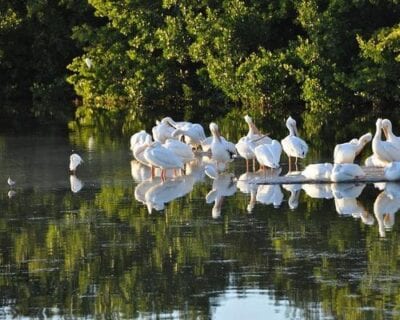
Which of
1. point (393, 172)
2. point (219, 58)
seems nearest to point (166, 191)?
point (393, 172)

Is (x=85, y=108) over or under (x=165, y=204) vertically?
over

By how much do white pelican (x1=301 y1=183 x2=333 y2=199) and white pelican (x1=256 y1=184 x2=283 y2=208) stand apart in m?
0.36

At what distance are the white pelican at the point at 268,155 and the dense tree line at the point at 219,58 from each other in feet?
28.7

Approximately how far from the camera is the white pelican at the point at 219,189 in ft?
51.9

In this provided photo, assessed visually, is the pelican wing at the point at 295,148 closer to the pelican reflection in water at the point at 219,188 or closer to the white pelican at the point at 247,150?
the white pelican at the point at 247,150

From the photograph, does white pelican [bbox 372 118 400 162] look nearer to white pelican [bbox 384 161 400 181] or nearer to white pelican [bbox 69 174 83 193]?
white pelican [bbox 384 161 400 181]

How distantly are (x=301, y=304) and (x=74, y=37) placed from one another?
1156 inches

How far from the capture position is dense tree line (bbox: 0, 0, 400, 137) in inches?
1291

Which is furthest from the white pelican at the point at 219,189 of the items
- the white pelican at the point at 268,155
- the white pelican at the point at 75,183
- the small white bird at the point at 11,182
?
the small white bird at the point at 11,182

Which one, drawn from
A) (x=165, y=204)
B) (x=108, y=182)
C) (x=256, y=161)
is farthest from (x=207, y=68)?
(x=165, y=204)

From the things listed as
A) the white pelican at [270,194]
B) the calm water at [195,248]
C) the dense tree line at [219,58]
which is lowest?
the calm water at [195,248]

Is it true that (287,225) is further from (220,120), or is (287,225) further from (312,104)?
(312,104)

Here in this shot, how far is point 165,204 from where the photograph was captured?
16281mm

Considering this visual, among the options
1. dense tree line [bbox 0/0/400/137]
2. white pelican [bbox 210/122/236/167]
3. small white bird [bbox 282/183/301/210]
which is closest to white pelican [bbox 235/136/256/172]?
white pelican [bbox 210/122/236/167]
